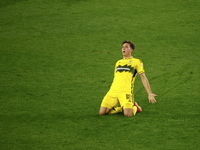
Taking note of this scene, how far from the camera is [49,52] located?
10117 mm

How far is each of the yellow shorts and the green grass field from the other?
220mm

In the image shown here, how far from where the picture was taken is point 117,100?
22.6 ft

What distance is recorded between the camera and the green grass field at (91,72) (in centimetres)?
601

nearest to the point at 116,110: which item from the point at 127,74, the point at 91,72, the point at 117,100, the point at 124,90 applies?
the point at 117,100

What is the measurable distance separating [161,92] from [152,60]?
170 cm

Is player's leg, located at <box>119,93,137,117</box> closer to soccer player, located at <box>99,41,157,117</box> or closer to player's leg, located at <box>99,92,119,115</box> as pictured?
soccer player, located at <box>99,41,157,117</box>

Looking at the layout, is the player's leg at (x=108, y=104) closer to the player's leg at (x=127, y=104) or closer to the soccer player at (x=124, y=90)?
the soccer player at (x=124, y=90)

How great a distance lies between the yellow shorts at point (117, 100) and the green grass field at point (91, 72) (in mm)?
220

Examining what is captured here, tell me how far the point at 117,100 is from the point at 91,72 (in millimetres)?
2231

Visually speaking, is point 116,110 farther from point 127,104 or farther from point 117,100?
point 127,104

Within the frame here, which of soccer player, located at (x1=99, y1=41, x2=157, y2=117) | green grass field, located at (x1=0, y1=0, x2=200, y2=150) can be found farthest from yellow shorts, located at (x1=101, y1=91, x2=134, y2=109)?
green grass field, located at (x1=0, y1=0, x2=200, y2=150)


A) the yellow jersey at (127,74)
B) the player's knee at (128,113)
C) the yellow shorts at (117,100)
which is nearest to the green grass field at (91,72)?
the player's knee at (128,113)

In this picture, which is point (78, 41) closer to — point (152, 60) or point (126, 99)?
point (152, 60)

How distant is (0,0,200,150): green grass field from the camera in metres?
6.01
